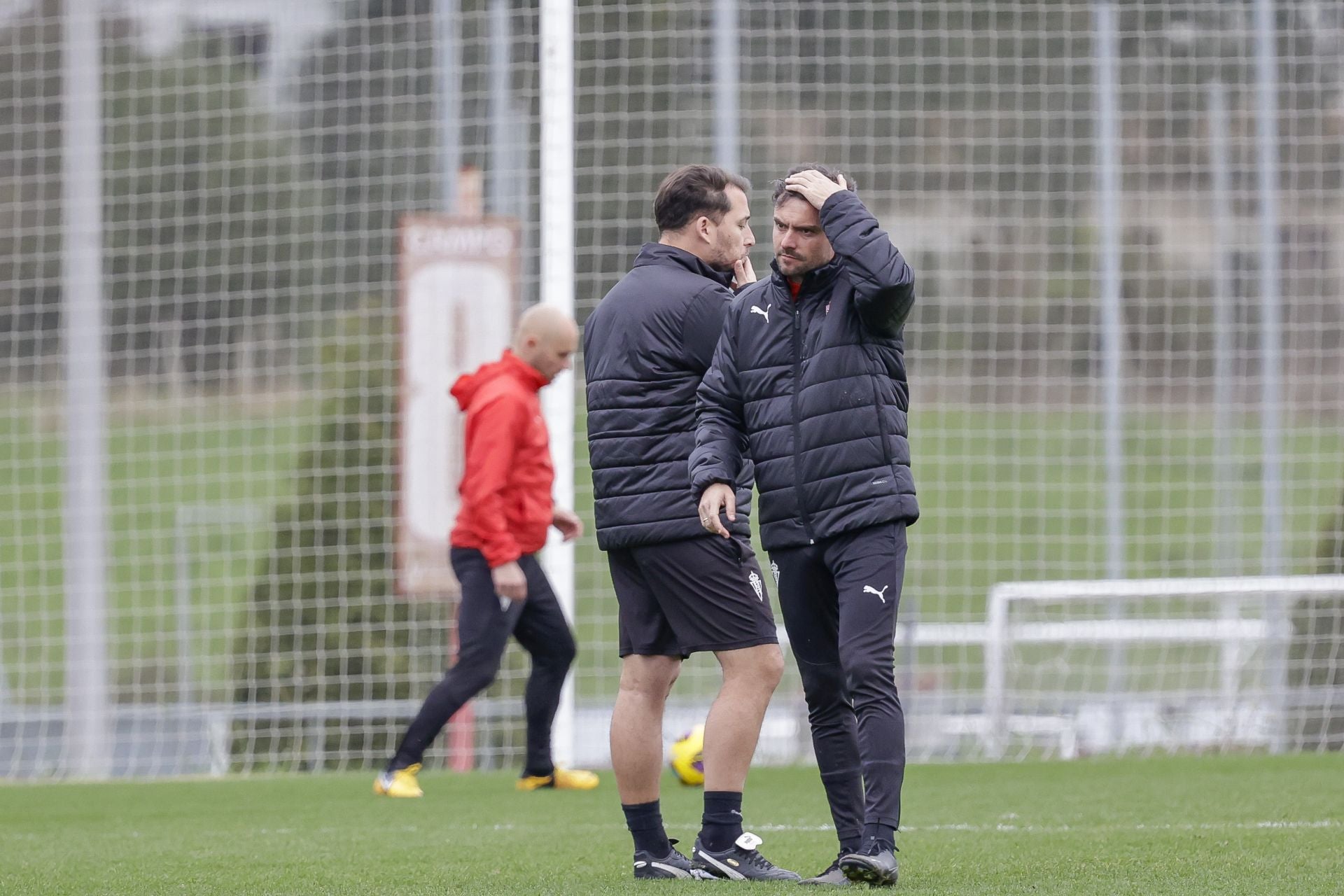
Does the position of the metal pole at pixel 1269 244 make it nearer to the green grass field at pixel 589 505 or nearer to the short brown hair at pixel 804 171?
the green grass field at pixel 589 505

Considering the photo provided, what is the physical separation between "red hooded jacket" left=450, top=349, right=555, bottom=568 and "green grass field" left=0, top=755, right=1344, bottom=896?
3.43 feet

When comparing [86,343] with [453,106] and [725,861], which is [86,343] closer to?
[453,106]

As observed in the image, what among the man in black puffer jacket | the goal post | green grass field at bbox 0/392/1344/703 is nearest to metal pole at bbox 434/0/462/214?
green grass field at bbox 0/392/1344/703

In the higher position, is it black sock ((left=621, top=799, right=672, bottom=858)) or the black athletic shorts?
the black athletic shorts

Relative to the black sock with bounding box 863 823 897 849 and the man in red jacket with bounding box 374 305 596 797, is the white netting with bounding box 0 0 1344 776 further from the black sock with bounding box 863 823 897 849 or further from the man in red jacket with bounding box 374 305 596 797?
the black sock with bounding box 863 823 897 849

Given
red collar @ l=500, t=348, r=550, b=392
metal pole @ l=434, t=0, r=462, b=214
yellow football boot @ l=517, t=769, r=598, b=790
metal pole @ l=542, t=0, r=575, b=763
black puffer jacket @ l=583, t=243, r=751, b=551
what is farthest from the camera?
metal pole @ l=434, t=0, r=462, b=214

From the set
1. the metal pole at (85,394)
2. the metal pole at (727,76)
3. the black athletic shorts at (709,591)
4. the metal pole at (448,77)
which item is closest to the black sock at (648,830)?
the black athletic shorts at (709,591)

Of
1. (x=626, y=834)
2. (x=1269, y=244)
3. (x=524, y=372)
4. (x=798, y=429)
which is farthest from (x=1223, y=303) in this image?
(x=798, y=429)

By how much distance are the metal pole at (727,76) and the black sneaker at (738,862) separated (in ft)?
19.1

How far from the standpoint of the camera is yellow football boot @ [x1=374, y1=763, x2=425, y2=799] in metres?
7.69

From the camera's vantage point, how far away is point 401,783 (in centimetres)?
770

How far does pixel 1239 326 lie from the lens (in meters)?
10.4

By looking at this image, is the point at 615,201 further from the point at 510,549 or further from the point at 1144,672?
the point at 1144,672

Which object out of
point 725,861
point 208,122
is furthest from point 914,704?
point 208,122
